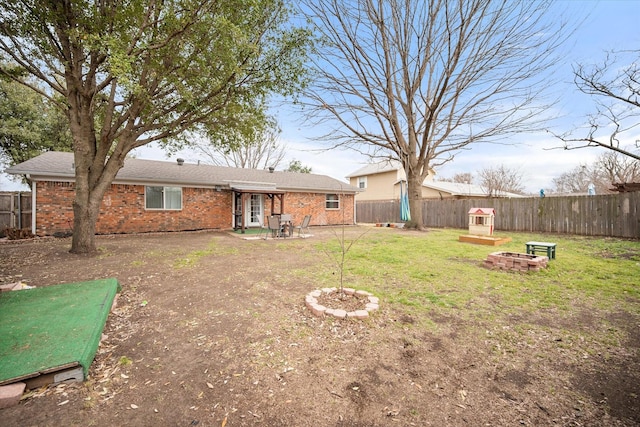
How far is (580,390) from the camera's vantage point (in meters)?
2.12

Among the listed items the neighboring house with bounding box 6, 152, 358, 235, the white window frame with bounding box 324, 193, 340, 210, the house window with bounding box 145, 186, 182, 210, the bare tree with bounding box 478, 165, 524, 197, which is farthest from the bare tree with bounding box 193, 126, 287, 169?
the bare tree with bounding box 478, 165, 524, 197

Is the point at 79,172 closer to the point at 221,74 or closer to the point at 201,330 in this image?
the point at 221,74

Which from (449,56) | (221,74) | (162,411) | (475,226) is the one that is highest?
(449,56)

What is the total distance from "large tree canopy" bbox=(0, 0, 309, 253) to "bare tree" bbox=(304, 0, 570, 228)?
3.91 meters

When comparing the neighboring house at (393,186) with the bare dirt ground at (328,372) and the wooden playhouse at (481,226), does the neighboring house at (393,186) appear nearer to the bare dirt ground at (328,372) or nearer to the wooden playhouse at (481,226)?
the wooden playhouse at (481,226)

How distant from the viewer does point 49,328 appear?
2.68 metres

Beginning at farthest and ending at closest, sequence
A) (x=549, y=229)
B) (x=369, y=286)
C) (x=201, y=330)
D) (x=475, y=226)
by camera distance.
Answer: (x=549, y=229) → (x=475, y=226) → (x=369, y=286) → (x=201, y=330)

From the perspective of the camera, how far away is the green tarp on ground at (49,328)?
2.14 metres

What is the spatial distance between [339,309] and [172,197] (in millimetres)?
11783

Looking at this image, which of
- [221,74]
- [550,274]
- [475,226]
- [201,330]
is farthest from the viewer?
[475,226]

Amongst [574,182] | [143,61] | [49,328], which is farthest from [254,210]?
[574,182]

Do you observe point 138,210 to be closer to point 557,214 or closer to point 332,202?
point 332,202

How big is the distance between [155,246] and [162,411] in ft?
26.5

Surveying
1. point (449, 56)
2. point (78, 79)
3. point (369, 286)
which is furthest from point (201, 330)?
point (449, 56)
